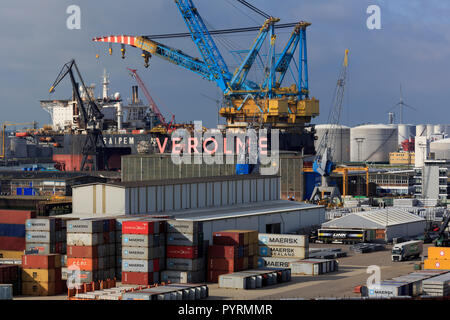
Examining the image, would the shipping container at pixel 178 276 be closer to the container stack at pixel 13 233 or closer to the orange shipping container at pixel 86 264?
the orange shipping container at pixel 86 264

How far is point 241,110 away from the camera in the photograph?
153125mm

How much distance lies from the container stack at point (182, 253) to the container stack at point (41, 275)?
7471 millimetres

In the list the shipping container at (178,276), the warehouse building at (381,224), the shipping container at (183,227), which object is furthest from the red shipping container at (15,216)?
the warehouse building at (381,224)

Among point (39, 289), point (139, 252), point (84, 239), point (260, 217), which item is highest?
point (84, 239)

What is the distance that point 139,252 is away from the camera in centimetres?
5662

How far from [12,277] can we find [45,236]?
19.2ft

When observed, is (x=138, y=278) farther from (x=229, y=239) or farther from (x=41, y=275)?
(x=229, y=239)

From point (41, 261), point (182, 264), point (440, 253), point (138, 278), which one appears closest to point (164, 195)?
point (182, 264)

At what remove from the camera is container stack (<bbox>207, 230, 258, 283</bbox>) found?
193 ft

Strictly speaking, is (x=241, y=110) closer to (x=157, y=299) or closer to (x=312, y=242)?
(x=312, y=242)

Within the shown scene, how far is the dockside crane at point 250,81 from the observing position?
149 m

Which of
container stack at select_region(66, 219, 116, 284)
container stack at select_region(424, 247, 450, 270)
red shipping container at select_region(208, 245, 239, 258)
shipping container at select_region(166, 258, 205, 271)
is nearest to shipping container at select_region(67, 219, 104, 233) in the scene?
container stack at select_region(66, 219, 116, 284)

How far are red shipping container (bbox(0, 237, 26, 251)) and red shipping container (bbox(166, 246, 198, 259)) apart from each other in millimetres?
18392

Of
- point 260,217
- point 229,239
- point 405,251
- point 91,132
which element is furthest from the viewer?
point 91,132
